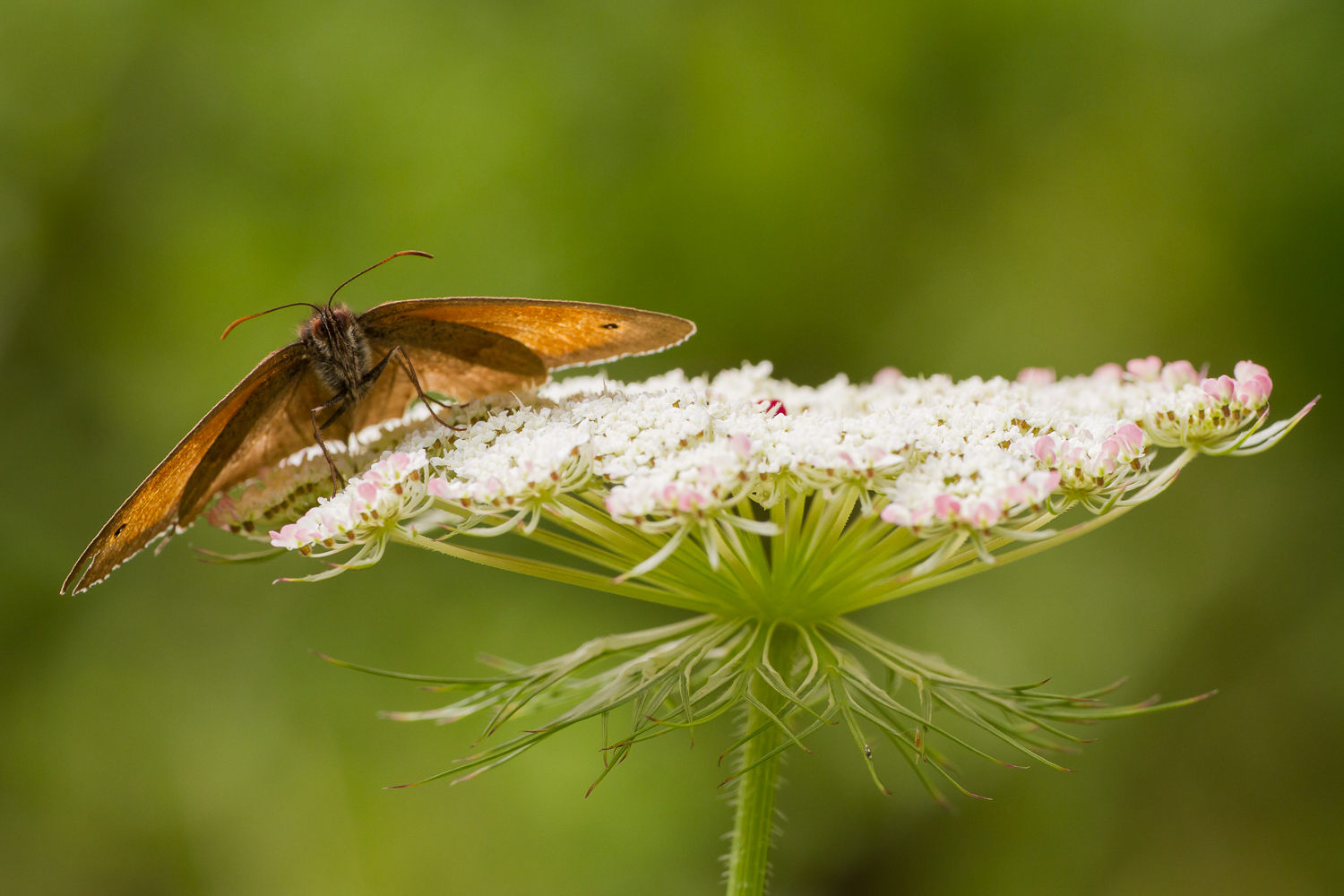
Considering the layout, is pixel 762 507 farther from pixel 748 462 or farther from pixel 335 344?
pixel 335 344

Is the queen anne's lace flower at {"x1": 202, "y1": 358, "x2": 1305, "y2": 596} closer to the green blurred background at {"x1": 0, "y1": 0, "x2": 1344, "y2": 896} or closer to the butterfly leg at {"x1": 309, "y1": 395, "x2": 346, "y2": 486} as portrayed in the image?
the butterfly leg at {"x1": 309, "y1": 395, "x2": 346, "y2": 486}

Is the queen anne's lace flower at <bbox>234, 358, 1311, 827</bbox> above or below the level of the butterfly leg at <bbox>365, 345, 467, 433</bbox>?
below

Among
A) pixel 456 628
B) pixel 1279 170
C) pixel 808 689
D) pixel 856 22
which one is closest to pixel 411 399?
pixel 808 689

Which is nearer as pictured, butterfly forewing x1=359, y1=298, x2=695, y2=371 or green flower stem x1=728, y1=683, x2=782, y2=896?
green flower stem x1=728, y1=683, x2=782, y2=896

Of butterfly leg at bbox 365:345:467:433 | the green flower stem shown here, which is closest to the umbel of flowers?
the green flower stem

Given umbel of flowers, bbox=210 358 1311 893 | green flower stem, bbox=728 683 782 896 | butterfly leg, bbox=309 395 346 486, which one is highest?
butterfly leg, bbox=309 395 346 486

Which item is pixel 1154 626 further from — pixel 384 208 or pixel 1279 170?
pixel 384 208

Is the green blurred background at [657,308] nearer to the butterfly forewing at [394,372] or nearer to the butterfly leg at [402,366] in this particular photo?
the butterfly forewing at [394,372]

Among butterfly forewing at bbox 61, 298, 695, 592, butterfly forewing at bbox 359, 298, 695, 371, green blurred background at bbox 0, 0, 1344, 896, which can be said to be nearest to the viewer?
butterfly forewing at bbox 61, 298, 695, 592

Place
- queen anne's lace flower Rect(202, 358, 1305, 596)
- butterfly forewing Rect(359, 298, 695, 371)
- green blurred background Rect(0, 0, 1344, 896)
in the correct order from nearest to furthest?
queen anne's lace flower Rect(202, 358, 1305, 596) → butterfly forewing Rect(359, 298, 695, 371) → green blurred background Rect(0, 0, 1344, 896)
